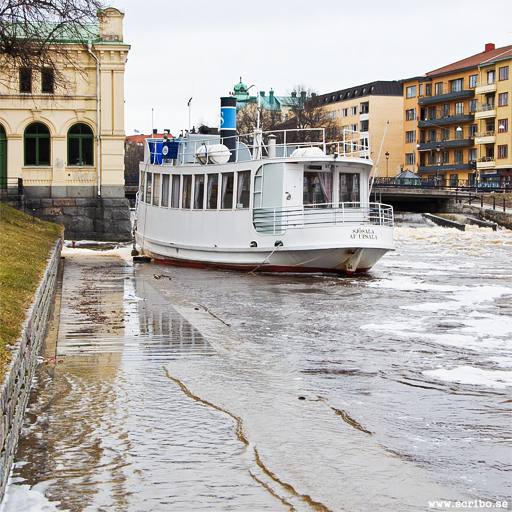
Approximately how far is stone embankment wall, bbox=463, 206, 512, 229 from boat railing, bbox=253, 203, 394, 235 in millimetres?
29092

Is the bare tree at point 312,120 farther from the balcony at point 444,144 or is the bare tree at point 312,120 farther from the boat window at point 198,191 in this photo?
the boat window at point 198,191

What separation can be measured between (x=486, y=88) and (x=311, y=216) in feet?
213

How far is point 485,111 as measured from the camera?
80812 millimetres

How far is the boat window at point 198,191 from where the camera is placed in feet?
82.0

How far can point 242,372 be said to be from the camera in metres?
9.11

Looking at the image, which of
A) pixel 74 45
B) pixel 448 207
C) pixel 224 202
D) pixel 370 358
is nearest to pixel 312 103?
pixel 448 207

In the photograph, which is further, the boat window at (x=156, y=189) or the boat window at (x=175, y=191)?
the boat window at (x=156, y=189)

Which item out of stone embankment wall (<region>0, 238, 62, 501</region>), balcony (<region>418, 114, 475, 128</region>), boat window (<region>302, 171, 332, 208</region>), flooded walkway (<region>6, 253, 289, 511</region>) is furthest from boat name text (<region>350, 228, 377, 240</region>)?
balcony (<region>418, 114, 475, 128</region>)

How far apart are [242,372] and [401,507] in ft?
13.2

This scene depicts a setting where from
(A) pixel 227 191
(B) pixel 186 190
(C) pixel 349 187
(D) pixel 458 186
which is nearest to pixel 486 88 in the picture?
(D) pixel 458 186

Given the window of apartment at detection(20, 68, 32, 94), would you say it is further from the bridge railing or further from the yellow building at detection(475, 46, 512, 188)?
the yellow building at detection(475, 46, 512, 188)

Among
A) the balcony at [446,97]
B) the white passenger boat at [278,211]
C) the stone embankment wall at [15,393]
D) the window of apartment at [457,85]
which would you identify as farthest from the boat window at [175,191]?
the window of apartment at [457,85]

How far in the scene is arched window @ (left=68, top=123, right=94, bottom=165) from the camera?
38.2 metres

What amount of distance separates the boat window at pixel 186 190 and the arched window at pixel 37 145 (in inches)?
571
